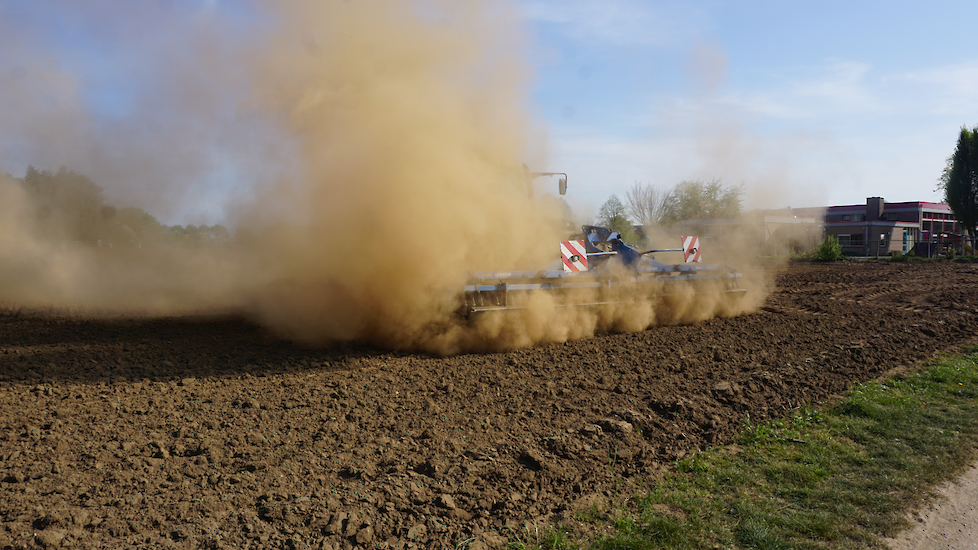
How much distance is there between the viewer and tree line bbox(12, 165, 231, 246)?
11789 millimetres

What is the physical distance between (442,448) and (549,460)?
3.13 ft

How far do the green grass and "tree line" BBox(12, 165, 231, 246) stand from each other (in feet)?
34.8

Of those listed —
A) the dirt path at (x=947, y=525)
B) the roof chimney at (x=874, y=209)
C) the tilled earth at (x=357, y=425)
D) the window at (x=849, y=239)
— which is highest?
the roof chimney at (x=874, y=209)

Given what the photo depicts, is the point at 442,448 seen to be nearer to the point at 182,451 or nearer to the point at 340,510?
the point at 340,510

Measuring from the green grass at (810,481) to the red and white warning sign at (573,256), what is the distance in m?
4.99

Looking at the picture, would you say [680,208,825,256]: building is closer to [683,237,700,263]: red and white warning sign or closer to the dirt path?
[683,237,700,263]: red and white warning sign

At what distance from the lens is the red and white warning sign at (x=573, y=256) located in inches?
416

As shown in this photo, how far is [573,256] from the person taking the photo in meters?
10.7

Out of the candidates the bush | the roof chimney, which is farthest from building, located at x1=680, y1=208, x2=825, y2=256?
the roof chimney

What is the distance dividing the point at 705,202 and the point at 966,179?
3120 cm

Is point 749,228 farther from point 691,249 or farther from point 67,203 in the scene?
point 67,203

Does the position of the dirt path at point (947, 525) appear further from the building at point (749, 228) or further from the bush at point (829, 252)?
the bush at point (829, 252)

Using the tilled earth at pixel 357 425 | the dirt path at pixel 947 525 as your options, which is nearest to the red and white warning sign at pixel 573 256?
the tilled earth at pixel 357 425

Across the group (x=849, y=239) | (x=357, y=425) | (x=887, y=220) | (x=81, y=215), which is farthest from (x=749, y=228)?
(x=887, y=220)
